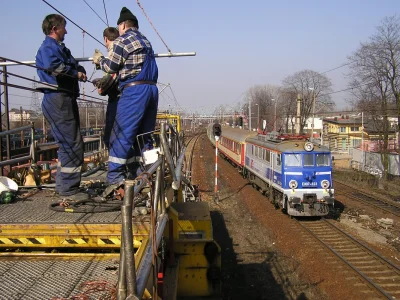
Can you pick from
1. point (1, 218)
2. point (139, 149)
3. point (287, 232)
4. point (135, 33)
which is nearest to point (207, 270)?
point (139, 149)

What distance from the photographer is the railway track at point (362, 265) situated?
27.2 feet

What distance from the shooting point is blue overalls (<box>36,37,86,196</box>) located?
4.43 meters

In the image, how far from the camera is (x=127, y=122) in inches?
175

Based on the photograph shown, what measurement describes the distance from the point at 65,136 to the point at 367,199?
1672cm

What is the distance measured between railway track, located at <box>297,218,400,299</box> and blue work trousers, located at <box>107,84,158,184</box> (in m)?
6.02

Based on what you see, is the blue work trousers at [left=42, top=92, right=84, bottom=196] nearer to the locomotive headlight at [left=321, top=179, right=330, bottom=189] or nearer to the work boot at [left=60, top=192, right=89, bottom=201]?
the work boot at [left=60, top=192, right=89, bottom=201]

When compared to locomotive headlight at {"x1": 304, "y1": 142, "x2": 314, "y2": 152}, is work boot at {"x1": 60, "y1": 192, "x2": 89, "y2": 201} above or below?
above

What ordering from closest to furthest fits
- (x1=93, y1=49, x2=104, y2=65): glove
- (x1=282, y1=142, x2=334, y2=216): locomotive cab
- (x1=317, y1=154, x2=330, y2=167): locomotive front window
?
1. (x1=93, y1=49, x2=104, y2=65): glove
2. (x1=282, y1=142, x2=334, y2=216): locomotive cab
3. (x1=317, y1=154, x2=330, y2=167): locomotive front window

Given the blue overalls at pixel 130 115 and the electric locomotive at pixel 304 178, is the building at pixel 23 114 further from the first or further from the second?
the blue overalls at pixel 130 115

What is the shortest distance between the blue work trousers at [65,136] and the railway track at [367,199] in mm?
13627

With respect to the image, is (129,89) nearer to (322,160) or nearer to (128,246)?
(128,246)

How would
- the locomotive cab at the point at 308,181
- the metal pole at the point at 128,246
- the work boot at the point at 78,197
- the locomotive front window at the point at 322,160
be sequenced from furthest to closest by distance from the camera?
the locomotive front window at the point at 322,160 → the locomotive cab at the point at 308,181 → the work boot at the point at 78,197 → the metal pole at the point at 128,246

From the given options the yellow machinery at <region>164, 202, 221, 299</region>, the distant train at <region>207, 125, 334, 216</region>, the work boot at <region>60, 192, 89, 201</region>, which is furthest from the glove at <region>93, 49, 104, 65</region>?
the distant train at <region>207, 125, 334, 216</region>

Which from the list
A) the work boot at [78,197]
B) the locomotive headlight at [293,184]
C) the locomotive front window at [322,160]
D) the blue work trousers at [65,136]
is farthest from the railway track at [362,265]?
Result: the blue work trousers at [65,136]
